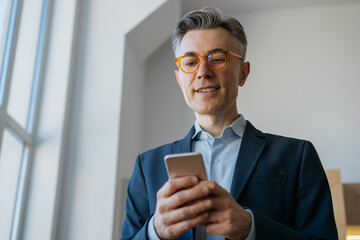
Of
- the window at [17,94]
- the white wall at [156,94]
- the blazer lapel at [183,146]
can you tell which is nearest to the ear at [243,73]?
the blazer lapel at [183,146]

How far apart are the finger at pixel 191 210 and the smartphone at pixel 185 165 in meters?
0.06

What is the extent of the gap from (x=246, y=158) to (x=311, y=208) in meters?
0.22

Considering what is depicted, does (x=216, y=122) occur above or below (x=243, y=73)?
below

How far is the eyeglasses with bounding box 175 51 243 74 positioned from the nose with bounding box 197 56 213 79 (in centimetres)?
1

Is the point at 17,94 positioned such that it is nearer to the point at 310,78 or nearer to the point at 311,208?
the point at 311,208

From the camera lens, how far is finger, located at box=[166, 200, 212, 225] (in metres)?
1.01

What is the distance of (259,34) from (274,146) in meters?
3.15

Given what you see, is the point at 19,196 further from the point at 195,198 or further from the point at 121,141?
the point at 195,198

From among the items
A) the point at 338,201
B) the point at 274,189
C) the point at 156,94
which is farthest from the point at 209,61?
the point at 156,94

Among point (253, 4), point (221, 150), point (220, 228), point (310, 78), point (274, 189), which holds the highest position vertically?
point (253, 4)

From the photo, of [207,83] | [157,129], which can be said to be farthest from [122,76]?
[207,83]

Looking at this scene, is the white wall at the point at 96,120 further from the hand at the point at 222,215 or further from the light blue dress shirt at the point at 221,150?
the hand at the point at 222,215

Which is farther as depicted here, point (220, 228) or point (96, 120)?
point (96, 120)

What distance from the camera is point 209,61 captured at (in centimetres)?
140
